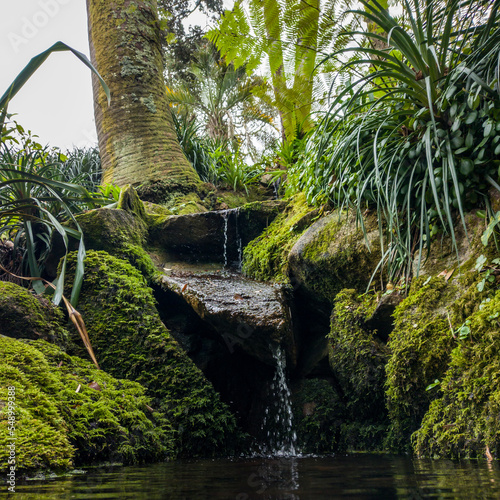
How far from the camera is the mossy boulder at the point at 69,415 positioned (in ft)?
4.92

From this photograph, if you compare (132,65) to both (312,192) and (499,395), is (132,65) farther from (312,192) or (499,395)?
(499,395)

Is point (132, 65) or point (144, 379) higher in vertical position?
point (132, 65)

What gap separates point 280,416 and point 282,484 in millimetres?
2101

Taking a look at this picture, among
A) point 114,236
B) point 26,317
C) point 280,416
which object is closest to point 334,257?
point 280,416

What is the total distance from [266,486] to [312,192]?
291cm

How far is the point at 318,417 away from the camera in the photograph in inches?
118

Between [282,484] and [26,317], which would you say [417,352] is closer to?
[282,484]

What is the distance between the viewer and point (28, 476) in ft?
4.37

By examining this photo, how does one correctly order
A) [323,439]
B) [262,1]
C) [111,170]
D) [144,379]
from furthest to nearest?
[111,170] → [262,1] → [323,439] → [144,379]

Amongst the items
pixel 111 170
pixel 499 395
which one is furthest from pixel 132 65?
pixel 499 395

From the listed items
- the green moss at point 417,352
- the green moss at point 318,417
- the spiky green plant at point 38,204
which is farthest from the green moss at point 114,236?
the green moss at point 417,352

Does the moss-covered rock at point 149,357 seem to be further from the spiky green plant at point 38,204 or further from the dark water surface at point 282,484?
the dark water surface at point 282,484

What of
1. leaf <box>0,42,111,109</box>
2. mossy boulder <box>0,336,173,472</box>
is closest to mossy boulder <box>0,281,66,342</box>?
mossy boulder <box>0,336,173,472</box>

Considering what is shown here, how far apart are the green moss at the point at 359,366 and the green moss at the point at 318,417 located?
0.09 m
